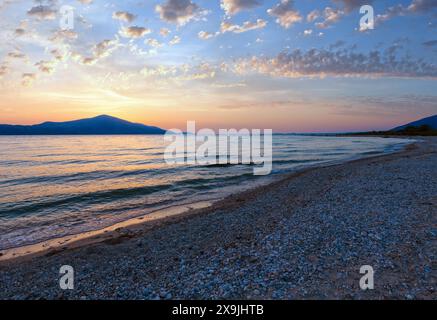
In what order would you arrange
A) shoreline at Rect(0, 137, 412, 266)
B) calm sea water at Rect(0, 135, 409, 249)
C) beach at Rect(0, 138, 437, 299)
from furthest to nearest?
calm sea water at Rect(0, 135, 409, 249) < shoreline at Rect(0, 137, 412, 266) < beach at Rect(0, 138, 437, 299)

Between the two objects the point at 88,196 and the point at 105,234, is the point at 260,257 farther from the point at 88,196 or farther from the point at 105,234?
the point at 88,196

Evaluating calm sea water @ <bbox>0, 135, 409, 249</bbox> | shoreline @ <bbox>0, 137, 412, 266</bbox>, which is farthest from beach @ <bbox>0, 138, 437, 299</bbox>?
calm sea water @ <bbox>0, 135, 409, 249</bbox>

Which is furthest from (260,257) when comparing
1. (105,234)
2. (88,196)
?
(88,196)

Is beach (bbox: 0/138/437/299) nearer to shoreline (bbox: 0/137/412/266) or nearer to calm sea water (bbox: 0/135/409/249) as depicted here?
shoreline (bbox: 0/137/412/266)

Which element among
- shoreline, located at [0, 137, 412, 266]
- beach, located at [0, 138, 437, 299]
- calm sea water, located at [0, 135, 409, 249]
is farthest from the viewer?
calm sea water, located at [0, 135, 409, 249]

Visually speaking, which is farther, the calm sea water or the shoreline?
the calm sea water

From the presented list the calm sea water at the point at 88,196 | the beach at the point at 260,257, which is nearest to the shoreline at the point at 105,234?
the beach at the point at 260,257

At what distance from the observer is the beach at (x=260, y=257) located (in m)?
5.42

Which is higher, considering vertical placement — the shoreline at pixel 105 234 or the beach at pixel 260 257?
the beach at pixel 260 257

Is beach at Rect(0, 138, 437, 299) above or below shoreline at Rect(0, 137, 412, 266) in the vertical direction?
above

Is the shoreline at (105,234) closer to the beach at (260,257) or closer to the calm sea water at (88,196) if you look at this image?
the beach at (260,257)

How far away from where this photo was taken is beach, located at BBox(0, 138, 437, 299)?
5.42 m
